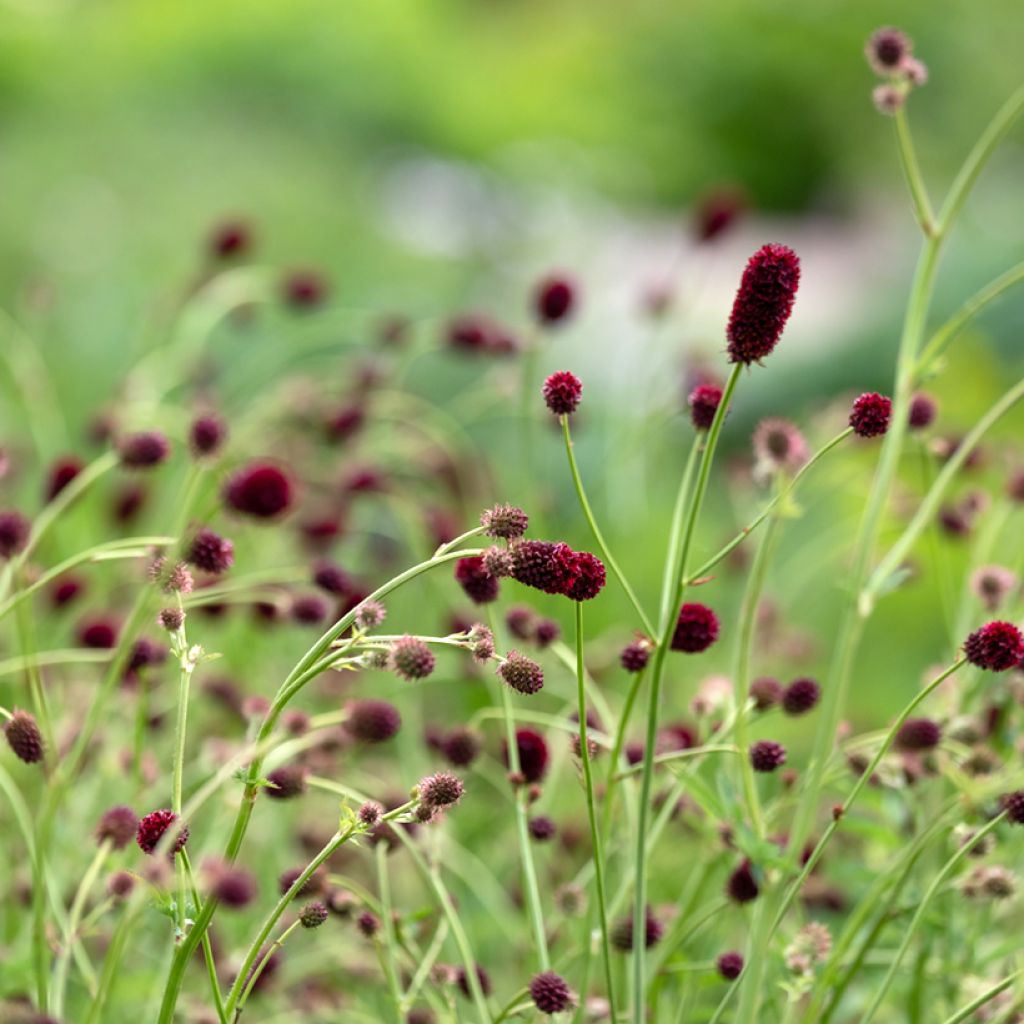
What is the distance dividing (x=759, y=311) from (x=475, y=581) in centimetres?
31

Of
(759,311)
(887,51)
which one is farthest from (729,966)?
(887,51)

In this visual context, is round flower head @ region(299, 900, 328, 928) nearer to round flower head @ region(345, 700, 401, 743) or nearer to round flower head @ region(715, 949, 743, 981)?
round flower head @ region(345, 700, 401, 743)

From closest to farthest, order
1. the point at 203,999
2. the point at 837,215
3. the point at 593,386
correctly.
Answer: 1. the point at 203,999
2. the point at 593,386
3. the point at 837,215

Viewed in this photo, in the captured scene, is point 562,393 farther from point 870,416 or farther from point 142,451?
point 142,451

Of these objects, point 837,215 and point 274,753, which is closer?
point 274,753

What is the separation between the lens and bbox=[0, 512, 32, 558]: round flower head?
1.28m

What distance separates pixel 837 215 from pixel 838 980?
693 centimetres

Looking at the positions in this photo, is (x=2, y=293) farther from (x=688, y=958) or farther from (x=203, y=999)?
(x=688, y=958)

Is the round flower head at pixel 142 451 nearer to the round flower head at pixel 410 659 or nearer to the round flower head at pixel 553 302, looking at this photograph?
the round flower head at pixel 410 659

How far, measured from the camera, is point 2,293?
432 cm

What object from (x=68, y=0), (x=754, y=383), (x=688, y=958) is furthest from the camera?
(x=68, y=0)

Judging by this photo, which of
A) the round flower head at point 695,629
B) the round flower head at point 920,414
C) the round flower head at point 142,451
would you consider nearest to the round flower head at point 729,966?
the round flower head at point 695,629

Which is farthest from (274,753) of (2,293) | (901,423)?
(2,293)

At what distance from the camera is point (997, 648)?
3.14 feet
